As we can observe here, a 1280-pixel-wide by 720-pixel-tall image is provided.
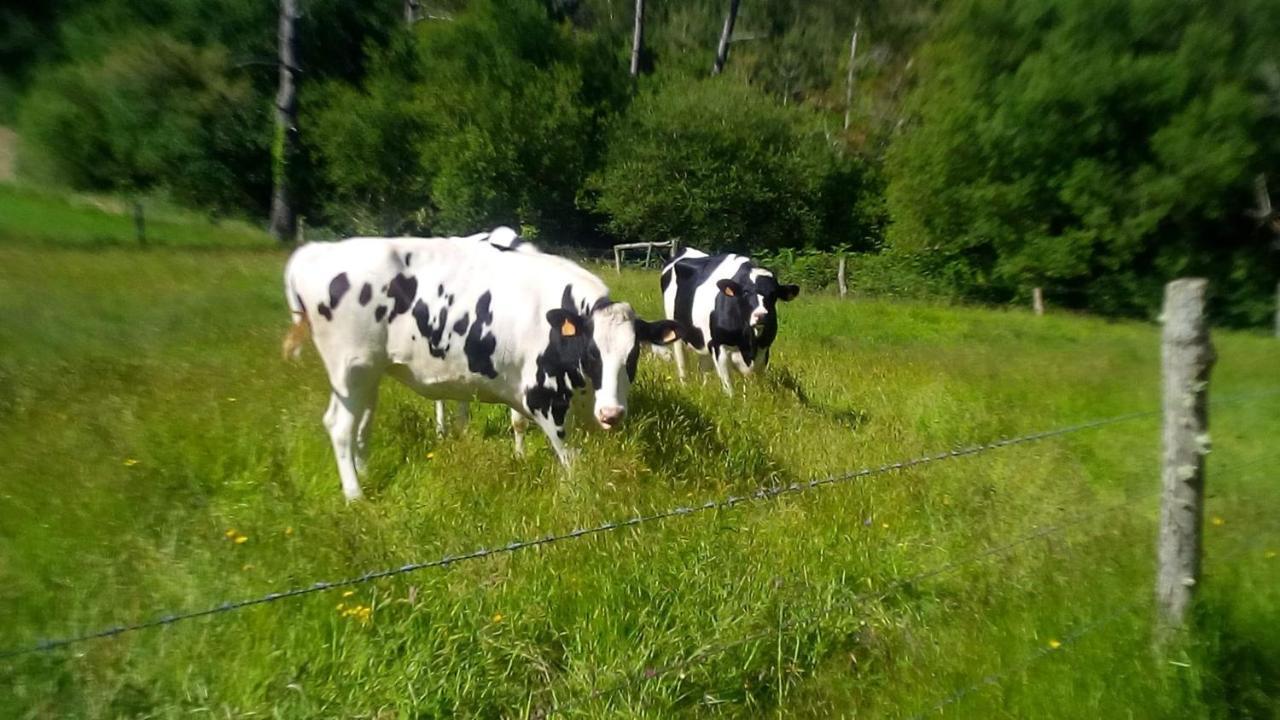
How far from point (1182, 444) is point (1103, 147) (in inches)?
921

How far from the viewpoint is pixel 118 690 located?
3.10m

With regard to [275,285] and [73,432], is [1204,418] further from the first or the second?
[275,285]

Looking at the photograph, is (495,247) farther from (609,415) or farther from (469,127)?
(469,127)

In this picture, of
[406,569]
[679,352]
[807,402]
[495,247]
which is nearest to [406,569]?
[406,569]

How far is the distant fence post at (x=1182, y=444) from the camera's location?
3406mm

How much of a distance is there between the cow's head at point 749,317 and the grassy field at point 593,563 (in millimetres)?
1304

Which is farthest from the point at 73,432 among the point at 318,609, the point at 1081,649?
the point at 1081,649

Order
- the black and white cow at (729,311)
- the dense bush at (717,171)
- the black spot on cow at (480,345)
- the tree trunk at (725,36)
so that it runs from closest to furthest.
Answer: the black spot on cow at (480,345)
the black and white cow at (729,311)
the dense bush at (717,171)
the tree trunk at (725,36)

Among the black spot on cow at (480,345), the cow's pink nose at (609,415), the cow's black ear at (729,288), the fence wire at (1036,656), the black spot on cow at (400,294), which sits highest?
Answer: the cow's black ear at (729,288)

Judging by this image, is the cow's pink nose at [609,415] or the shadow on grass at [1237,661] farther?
the cow's pink nose at [609,415]

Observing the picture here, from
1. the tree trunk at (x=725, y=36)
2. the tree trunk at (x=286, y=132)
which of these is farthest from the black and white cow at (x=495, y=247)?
the tree trunk at (x=725, y=36)

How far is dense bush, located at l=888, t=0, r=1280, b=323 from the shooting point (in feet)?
72.3

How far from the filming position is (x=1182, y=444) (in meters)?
3.46

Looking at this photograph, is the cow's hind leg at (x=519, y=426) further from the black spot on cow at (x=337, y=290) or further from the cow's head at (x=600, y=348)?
the black spot on cow at (x=337, y=290)
